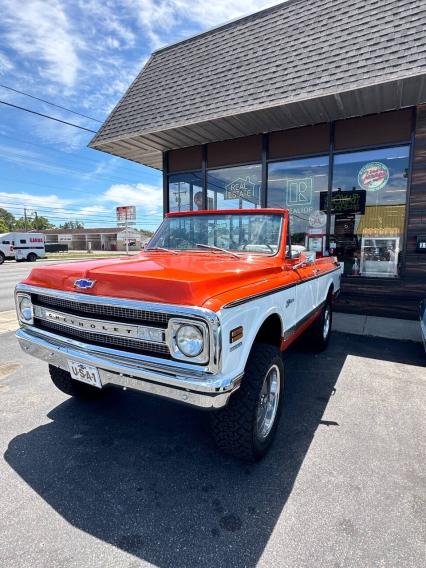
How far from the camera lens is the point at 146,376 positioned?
6.49 ft

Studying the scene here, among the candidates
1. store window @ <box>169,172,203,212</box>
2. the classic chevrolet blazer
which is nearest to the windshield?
the classic chevrolet blazer

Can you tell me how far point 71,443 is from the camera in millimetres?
2645

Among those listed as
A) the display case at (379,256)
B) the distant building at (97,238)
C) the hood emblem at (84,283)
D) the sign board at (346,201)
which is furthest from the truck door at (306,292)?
the distant building at (97,238)

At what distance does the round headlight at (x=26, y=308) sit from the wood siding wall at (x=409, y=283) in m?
6.35

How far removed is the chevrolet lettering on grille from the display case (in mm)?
6339

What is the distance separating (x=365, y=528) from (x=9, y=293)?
37.2 ft

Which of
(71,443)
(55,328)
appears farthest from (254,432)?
(55,328)

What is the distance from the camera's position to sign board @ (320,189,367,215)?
23.3 ft

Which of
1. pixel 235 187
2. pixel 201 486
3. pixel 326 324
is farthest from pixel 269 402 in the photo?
pixel 235 187

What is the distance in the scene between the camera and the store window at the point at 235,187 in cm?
830

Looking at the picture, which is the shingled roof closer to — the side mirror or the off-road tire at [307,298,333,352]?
the side mirror

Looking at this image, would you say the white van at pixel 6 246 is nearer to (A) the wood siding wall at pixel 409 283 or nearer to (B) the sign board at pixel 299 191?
(B) the sign board at pixel 299 191

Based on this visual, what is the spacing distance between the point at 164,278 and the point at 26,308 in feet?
4.88

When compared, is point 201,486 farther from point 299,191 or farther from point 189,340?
point 299,191
